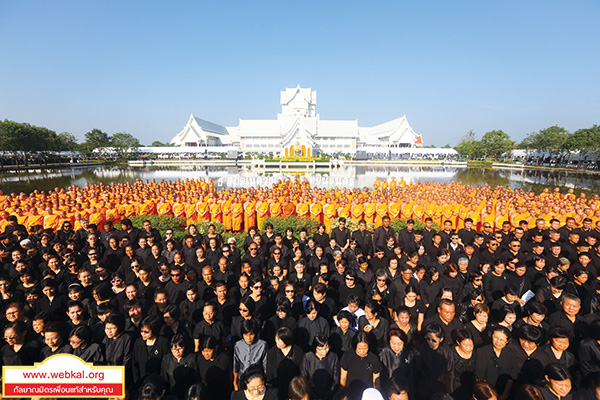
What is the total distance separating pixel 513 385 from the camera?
10.3 ft

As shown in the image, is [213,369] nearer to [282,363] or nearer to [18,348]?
[282,363]

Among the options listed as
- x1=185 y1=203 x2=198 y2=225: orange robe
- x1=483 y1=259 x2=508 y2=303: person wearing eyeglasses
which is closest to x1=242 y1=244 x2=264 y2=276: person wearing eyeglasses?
x1=483 y1=259 x2=508 y2=303: person wearing eyeglasses

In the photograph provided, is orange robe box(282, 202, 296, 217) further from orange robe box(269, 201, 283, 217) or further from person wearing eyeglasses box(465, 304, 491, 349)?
person wearing eyeglasses box(465, 304, 491, 349)

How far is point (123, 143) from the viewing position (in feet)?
188

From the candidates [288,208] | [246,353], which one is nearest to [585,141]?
[288,208]

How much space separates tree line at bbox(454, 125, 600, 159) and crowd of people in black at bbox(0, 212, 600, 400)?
1942 inches

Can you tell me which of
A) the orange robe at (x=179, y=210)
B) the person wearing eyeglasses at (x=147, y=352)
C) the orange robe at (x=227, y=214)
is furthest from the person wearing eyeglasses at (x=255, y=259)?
the orange robe at (x=179, y=210)

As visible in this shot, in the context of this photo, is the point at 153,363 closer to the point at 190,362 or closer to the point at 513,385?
the point at 190,362

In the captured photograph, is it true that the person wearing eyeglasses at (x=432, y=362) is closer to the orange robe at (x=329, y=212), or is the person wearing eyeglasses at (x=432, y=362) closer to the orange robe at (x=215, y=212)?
the orange robe at (x=329, y=212)

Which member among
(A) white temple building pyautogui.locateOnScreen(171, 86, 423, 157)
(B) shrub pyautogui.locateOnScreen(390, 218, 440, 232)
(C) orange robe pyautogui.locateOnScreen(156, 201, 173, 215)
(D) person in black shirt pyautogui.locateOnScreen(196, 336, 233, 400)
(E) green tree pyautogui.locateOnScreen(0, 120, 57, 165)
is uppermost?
(A) white temple building pyautogui.locateOnScreen(171, 86, 423, 157)

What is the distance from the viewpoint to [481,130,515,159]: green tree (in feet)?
176

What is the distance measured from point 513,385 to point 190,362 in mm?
3643

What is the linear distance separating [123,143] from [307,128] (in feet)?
125

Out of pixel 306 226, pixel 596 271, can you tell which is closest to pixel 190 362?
pixel 306 226
